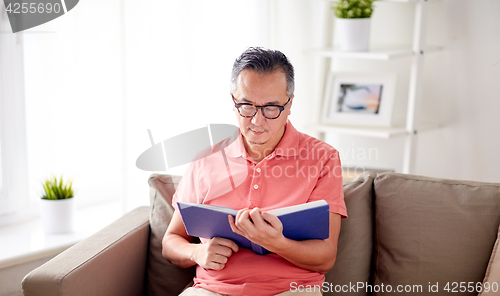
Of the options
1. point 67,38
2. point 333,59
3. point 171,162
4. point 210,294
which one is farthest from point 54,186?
point 333,59

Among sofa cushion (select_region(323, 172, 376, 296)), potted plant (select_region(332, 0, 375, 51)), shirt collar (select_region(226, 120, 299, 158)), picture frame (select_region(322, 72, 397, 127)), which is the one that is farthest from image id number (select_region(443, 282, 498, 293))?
potted plant (select_region(332, 0, 375, 51))

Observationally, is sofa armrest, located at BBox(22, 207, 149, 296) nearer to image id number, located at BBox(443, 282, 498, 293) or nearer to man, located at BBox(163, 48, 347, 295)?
man, located at BBox(163, 48, 347, 295)

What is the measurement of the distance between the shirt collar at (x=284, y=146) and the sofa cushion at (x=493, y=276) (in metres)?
0.68

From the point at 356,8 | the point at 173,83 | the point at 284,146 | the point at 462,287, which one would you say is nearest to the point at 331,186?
the point at 284,146

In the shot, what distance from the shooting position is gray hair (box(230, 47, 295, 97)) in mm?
1479

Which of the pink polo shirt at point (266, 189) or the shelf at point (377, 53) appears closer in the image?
the pink polo shirt at point (266, 189)

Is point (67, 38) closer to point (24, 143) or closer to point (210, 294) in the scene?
point (24, 143)

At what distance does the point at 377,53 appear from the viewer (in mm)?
2207

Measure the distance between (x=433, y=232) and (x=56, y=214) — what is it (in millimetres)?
1463

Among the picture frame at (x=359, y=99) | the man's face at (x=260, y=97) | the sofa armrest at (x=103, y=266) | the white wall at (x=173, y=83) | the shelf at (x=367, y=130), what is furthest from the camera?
the picture frame at (x=359, y=99)

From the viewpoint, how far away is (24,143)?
84.4 inches

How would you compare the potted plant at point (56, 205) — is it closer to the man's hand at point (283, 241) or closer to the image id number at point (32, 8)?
the image id number at point (32, 8)

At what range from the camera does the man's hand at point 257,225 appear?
4.13 ft

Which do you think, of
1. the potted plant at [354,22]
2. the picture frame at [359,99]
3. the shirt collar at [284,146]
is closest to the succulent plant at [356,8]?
the potted plant at [354,22]
